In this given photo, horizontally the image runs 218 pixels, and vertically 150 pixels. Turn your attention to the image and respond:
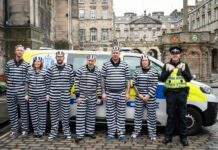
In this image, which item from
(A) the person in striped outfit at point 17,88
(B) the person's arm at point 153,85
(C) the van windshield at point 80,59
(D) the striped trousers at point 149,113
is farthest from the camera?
(C) the van windshield at point 80,59

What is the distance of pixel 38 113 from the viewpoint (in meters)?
8.79

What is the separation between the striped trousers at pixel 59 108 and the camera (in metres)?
A: 8.44

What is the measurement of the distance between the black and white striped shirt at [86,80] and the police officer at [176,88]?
4.94 feet

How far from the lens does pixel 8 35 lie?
16891mm

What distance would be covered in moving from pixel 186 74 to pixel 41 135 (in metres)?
3.65

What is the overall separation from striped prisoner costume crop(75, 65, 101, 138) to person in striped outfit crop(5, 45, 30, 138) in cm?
134

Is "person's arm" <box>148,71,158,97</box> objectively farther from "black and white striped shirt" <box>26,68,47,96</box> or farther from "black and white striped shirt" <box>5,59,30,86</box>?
"black and white striped shirt" <box>5,59,30,86</box>

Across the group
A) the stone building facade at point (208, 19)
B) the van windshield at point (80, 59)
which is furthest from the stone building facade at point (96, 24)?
the van windshield at point (80, 59)

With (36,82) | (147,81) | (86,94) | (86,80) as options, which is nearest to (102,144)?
(86,94)

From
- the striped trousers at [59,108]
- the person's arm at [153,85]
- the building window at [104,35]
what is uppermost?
the building window at [104,35]

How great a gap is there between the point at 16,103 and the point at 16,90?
0.39 metres

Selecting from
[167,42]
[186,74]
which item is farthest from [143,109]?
[167,42]

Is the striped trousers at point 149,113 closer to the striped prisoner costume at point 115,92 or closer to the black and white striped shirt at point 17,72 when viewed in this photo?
the striped prisoner costume at point 115,92

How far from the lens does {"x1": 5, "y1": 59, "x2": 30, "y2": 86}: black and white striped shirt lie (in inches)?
342
